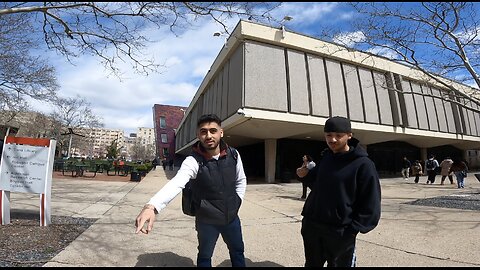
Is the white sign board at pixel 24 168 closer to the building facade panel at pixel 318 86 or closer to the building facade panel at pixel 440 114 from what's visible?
the building facade panel at pixel 318 86

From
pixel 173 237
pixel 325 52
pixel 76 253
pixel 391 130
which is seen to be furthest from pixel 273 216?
pixel 391 130

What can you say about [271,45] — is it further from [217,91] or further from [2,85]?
[2,85]

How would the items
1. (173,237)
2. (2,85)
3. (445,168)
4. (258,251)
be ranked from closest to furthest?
(258,251) → (173,237) → (2,85) → (445,168)

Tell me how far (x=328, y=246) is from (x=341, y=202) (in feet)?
1.25

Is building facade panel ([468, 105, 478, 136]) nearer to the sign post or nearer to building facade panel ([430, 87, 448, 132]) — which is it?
building facade panel ([430, 87, 448, 132])

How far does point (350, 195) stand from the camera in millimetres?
2264

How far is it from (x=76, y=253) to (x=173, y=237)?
4.71ft

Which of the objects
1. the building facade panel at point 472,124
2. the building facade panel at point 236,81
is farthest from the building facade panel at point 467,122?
the building facade panel at point 236,81

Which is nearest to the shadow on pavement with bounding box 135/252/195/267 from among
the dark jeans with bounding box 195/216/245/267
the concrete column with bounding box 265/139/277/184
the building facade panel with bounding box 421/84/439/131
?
the dark jeans with bounding box 195/216/245/267

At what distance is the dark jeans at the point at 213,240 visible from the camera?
2.56 meters

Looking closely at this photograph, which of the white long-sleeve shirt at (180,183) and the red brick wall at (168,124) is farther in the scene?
the red brick wall at (168,124)

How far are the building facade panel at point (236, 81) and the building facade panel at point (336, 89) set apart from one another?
6472mm

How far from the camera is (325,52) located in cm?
2020

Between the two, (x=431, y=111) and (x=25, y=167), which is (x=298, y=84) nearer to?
(x=25, y=167)
